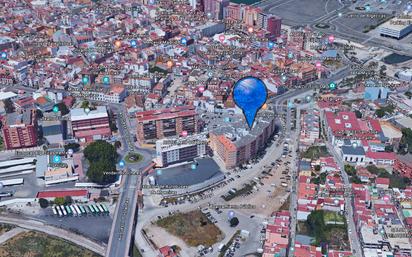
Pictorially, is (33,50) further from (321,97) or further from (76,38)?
(321,97)

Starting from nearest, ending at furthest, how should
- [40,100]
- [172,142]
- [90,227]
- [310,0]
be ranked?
[90,227], [172,142], [40,100], [310,0]

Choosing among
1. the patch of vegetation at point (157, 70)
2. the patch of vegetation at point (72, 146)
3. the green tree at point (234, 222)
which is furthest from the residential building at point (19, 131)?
the green tree at point (234, 222)

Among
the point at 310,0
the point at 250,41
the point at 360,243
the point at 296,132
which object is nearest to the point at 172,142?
the point at 296,132

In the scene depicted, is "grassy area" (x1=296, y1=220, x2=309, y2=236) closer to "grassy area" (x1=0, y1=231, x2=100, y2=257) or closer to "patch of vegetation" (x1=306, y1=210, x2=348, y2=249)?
"patch of vegetation" (x1=306, y1=210, x2=348, y2=249)

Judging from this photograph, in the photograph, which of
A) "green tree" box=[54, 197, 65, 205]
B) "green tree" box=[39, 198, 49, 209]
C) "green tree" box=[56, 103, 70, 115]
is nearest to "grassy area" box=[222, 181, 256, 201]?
"green tree" box=[54, 197, 65, 205]

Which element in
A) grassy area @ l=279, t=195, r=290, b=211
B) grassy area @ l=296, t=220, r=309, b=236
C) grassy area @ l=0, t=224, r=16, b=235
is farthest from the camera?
grassy area @ l=279, t=195, r=290, b=211

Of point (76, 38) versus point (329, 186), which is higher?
point (76, 38)

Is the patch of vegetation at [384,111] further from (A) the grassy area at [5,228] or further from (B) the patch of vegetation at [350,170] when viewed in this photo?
(A) the grassy area at [5,228]
